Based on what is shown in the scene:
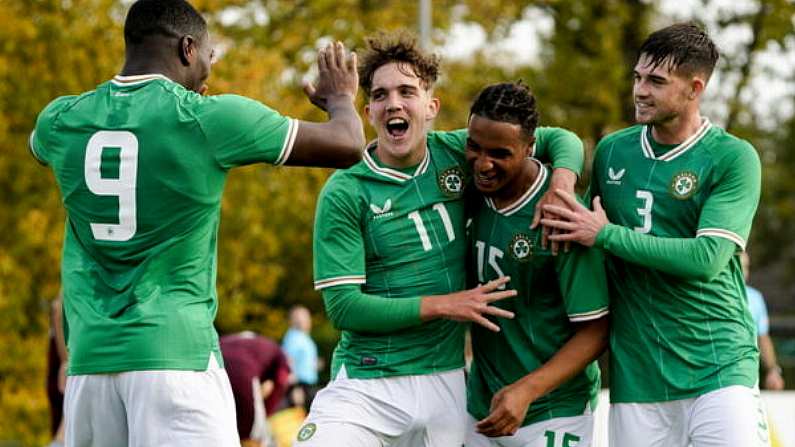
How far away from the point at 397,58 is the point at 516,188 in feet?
2.84

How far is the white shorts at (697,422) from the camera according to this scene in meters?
5.50

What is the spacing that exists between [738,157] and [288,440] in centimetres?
715

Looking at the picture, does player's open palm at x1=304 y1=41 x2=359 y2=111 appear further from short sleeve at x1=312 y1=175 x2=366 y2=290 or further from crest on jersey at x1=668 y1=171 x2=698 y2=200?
crest on jersey at x1=668 y1=171 x2=698 y2=200

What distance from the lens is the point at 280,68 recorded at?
19.9 m

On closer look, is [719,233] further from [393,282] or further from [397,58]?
[397,58]

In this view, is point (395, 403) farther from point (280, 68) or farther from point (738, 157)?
point (280, 68)

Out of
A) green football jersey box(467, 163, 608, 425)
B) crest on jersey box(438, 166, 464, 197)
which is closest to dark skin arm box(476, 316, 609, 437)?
green football jersey box(467, 163, 608, 425)

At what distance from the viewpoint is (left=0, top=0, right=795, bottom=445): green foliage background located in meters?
17.4

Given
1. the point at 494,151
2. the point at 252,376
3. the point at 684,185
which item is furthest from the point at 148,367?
the point at 252,376

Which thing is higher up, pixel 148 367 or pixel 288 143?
pixel 288 143

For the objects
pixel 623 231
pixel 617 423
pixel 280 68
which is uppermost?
pixel 280 68

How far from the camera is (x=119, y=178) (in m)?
4.80

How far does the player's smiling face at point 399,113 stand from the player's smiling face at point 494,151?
0.31 metres

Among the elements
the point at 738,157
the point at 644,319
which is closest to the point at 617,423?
the point at 644,319
